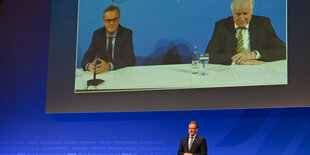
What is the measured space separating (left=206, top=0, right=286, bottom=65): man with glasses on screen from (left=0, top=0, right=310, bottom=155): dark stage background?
9.9 inches

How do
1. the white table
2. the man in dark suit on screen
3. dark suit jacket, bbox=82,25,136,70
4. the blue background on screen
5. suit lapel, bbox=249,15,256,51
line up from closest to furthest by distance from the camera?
the man in dark suit on screen
the white table
suit lapel, bbox=249,15,256,51
the blue background on screen
dark suit jacket, bbox=82,25,136,70

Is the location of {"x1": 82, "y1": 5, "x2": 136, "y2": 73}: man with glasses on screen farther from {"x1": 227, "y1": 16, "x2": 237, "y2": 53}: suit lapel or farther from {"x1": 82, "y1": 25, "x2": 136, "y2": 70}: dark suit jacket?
{"x1": 227, "y1": 16, "x2": 237, "y2": 53}: suit lapel

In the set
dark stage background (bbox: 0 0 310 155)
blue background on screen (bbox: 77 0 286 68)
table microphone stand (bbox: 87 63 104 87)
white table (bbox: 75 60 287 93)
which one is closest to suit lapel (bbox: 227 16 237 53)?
blue background on screen (bbox: 77 0 286 68)

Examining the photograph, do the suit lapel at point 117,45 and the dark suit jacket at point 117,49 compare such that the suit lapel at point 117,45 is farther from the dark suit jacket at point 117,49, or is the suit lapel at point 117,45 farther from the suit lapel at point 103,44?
the suit lapel at point 103,44

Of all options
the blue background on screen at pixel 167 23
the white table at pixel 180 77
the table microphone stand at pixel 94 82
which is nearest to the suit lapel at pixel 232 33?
the blue background on screen at pixel 167 23

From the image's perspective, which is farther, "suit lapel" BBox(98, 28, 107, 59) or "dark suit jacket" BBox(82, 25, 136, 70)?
"suit lapel" BBox(98, 28, 107, 59)

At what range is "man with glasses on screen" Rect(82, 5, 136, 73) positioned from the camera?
17.5ft

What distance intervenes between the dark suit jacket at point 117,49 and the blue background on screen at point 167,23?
71mm

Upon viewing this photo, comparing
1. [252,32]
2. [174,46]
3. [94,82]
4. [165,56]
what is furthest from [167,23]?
[94,82]

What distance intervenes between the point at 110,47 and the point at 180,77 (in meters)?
1.17

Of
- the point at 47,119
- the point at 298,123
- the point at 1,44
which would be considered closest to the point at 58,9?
the point at 1,44

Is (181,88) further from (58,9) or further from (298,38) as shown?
(58,9)

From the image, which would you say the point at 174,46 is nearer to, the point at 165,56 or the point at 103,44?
the point at 165,56

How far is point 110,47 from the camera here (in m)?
5.43
